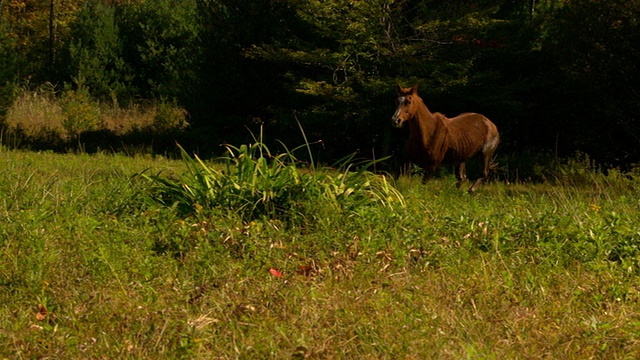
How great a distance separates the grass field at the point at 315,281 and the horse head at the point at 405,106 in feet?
12.0

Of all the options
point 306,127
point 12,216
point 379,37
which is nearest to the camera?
point 12,216

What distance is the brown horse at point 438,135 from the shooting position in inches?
482

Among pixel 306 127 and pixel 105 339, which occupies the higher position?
pixel 105 339

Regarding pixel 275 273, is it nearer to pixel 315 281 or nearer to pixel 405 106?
pixel 315 281

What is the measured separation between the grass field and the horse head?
144 inches

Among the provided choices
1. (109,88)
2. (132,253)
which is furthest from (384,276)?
(109,88)

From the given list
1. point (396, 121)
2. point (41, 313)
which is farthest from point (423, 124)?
point (41, 313)

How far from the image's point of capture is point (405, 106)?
12.1 meters

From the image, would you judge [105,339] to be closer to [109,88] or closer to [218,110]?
[218,110]

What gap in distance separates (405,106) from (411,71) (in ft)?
17.5

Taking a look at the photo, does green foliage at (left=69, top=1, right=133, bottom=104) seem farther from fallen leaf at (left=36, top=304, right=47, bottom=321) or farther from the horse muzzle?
fallen leaf at (left=36, top=304, right=47, bottom=321)

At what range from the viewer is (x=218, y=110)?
20.5 meters

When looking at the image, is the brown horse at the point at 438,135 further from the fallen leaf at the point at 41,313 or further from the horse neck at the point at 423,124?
the fallen leaf at the point at 41,313

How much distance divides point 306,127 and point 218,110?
8.50 feet
